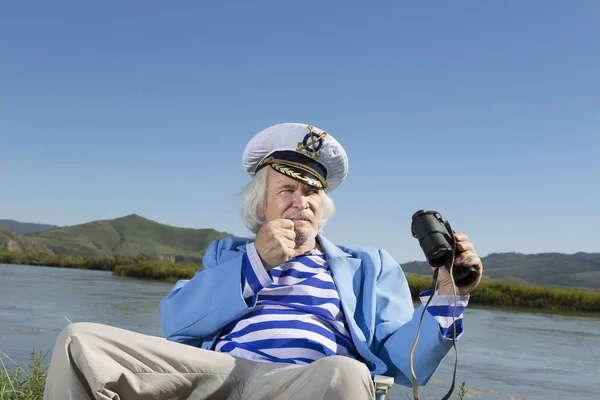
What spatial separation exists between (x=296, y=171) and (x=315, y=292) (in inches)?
18.2

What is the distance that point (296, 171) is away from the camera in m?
2.52

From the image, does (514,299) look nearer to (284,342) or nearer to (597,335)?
(597,335)

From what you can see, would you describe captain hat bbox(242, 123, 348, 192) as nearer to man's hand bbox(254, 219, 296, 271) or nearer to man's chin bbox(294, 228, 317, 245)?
man's chin bbox(294, 228, 317, 245)

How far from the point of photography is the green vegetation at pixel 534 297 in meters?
11.6

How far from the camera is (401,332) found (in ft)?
7.39

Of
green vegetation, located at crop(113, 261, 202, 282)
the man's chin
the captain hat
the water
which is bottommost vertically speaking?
the water

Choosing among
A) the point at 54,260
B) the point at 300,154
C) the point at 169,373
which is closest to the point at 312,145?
the point at 300,154

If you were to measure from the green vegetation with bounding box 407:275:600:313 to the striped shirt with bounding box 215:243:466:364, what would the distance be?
9268 mm

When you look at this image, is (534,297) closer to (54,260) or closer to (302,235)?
(302,235)

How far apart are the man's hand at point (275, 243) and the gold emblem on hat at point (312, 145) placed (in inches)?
19.3

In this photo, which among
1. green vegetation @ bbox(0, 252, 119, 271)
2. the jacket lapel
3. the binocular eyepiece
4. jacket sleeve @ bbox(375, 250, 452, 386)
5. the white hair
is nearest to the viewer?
the binocular eyepiece

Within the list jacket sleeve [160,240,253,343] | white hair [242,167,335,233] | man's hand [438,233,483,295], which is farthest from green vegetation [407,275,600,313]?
man's hand [438,233,483,295]

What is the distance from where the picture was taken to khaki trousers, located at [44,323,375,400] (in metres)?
1.63

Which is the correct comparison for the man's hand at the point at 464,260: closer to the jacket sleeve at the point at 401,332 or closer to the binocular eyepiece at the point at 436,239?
the binocular eyepiece at the point at 436,239
